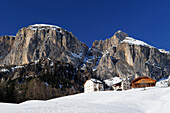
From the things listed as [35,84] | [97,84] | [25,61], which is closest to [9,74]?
[25,61]

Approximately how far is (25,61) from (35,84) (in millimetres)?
89623

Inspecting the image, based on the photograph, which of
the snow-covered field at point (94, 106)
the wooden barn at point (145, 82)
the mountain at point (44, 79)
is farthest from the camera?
the mountain at point (44, 79)

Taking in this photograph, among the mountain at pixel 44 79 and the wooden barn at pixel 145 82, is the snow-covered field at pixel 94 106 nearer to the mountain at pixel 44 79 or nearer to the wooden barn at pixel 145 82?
the wooden barn at pixel 145 82

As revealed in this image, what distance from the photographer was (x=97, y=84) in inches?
3396

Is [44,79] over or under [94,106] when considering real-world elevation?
over

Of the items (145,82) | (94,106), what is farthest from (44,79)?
(94,106)

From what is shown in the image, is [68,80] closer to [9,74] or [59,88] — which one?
[59,88]

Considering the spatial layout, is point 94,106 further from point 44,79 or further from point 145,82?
point 44,79

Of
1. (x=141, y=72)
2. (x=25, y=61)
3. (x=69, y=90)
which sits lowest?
(x=69, y=90)

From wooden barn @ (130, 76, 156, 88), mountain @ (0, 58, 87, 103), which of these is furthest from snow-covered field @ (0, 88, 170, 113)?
mountain @ (0, 58, 87, 103)

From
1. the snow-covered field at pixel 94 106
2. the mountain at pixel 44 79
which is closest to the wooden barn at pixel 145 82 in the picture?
the snow-covered field at pixel 94 106

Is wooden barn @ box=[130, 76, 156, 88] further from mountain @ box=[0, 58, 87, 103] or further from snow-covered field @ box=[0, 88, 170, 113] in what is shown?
mountain @ box=[0, 58, 87, 103]

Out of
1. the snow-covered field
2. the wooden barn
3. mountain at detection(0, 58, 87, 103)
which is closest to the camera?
the snow-covered field

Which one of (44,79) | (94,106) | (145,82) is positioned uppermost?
(44,79)
